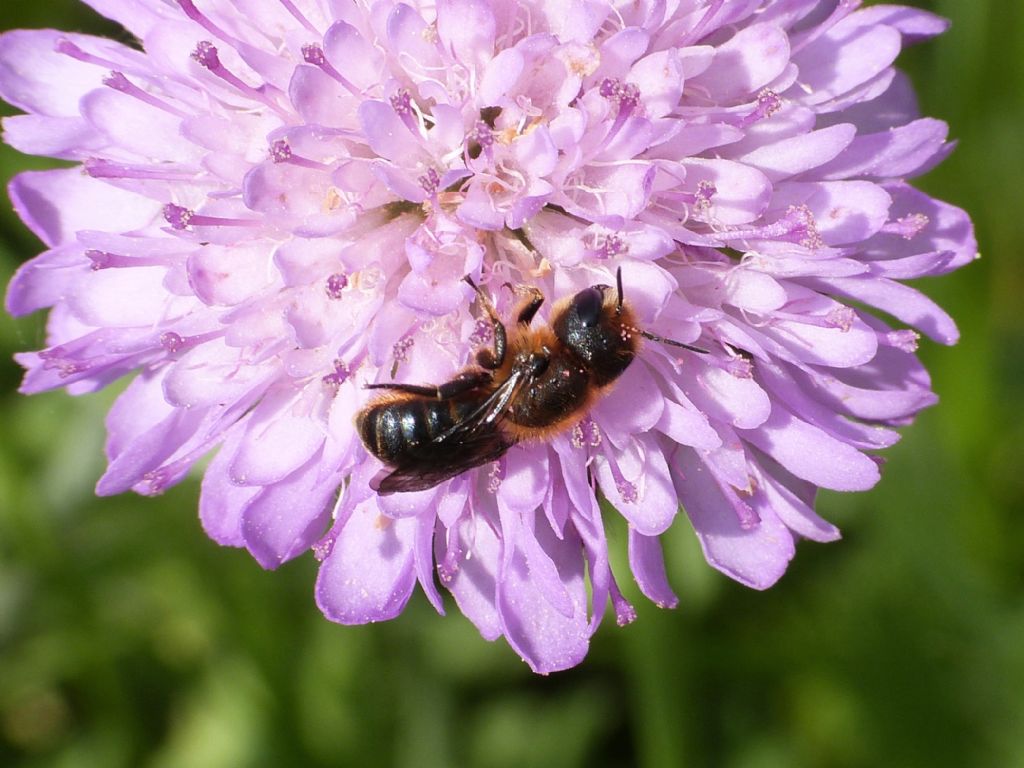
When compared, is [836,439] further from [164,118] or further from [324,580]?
[164,118]

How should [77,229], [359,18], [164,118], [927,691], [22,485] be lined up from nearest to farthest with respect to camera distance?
[359,18]
[164,118]
[77,229]
[22,485]
[927,691]

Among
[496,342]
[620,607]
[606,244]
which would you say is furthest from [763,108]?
[620,607]

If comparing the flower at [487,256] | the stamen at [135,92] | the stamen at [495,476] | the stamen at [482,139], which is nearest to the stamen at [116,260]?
the flower at [487,256]

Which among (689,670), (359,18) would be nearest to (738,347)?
(359,18)

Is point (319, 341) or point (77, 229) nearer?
point (319, 341)

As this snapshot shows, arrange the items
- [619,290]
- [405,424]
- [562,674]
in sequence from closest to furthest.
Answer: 1. [405,424]
2. [619,290]
3. [562,674]

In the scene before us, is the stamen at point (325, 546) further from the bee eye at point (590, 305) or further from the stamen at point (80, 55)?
the stamen at point (80, 55)

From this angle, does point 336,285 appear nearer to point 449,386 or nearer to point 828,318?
point 449,386
